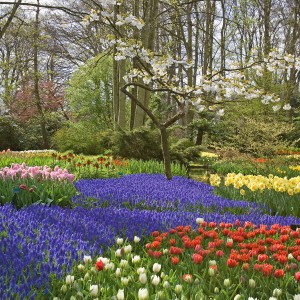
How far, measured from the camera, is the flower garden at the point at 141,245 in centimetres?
246

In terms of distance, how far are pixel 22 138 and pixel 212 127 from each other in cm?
1038

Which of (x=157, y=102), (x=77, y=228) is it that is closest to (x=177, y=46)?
(x=157, y=102)

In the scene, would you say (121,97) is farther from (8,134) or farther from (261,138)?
(8,134)

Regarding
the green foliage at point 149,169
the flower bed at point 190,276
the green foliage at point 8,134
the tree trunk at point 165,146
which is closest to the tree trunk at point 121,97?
the green foliage at point 149,169

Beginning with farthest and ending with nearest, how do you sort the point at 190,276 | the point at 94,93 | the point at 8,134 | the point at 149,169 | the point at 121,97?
the point at 8,134, the point at 94,93, the point at 121,97, the point at 149,169, the point at 190,276

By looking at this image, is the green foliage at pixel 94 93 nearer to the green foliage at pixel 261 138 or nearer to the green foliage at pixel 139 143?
the green foliage at pixel 261 138

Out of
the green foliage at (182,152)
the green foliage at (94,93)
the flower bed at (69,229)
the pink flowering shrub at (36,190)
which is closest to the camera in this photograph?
the flower bed at (69,229)

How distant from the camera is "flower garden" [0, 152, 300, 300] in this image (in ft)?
8.07

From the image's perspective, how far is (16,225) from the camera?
3502 millimetres

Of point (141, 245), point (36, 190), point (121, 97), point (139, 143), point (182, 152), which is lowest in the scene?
point (141, 245)

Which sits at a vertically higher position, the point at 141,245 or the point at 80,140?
the point at 80,140

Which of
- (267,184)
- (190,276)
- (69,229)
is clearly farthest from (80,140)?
(190,276)

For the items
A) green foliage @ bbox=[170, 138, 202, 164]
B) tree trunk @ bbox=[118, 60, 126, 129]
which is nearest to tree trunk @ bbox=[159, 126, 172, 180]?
green foliage @ bbox=[170, 138, 202, 164]

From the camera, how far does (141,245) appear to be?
11.6 ft
